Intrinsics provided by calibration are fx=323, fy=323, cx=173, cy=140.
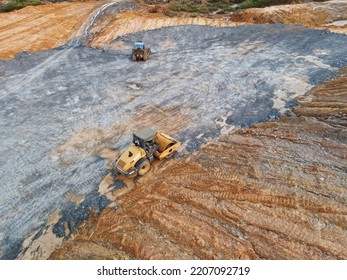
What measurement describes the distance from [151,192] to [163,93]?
24.6ft

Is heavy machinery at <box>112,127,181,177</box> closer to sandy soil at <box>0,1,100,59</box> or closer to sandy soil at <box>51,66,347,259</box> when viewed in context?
sandy soil at <box>51,66,347,259</box>

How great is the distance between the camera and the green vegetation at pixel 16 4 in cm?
3084

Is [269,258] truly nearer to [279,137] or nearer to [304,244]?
[304,244]

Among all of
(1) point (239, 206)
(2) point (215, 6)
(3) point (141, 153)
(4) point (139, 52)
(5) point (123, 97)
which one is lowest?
(2) point (215, 6)

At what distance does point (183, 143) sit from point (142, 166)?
8.49 ft

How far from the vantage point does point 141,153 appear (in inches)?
436

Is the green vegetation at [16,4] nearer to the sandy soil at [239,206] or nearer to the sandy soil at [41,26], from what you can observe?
the sandy soil at [41,26]

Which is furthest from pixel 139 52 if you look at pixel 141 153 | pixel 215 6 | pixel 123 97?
pixel 215 6

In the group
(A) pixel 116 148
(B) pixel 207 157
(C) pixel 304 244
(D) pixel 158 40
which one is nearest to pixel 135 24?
(D) pixel 158 40

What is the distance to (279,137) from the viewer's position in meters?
12.3

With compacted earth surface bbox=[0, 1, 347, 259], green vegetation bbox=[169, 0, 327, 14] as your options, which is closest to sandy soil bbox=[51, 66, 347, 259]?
compacted earth surface bbox=[0, 1, 347, 259]

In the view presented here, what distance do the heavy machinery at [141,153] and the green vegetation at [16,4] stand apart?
2689 centimetres

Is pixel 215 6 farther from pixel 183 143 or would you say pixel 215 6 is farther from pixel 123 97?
pixel 183 143

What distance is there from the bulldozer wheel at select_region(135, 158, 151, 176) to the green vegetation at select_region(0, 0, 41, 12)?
2738 centimetres
